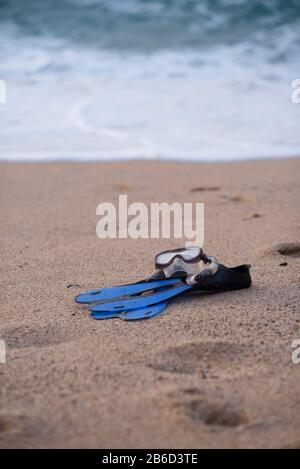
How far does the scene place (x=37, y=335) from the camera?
7.88ft

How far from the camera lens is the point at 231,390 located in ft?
6.58

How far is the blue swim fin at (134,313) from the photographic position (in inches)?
99.4

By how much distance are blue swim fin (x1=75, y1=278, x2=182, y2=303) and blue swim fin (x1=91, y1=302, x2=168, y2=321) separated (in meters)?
0.12

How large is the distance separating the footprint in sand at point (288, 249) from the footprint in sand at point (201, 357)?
1.09m

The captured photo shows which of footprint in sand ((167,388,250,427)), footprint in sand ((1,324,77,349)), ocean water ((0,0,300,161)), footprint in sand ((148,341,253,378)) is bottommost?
footprint in sand ((167,388,250,427))

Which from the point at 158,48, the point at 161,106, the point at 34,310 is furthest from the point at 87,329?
the point at 158,48

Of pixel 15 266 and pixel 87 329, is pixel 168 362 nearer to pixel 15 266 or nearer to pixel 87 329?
pixel 87 329

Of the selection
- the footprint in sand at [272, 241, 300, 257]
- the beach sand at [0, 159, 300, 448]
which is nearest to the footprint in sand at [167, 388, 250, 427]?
the beach sand at [0, 159, 300, 448]

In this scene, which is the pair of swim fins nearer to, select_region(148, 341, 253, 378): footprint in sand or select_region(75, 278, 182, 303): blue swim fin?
select_region(75, 278, 182, 303): blue swim fin

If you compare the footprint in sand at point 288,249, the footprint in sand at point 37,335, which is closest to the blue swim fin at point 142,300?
the footprint in sand at point 37,335

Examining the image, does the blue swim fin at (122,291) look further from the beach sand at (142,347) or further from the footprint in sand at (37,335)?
the footprint in sand at (37,335)

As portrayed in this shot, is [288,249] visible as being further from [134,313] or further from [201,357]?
[201,357]

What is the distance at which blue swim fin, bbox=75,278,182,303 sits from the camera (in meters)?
2.70

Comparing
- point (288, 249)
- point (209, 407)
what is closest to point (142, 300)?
point (209, 407)
